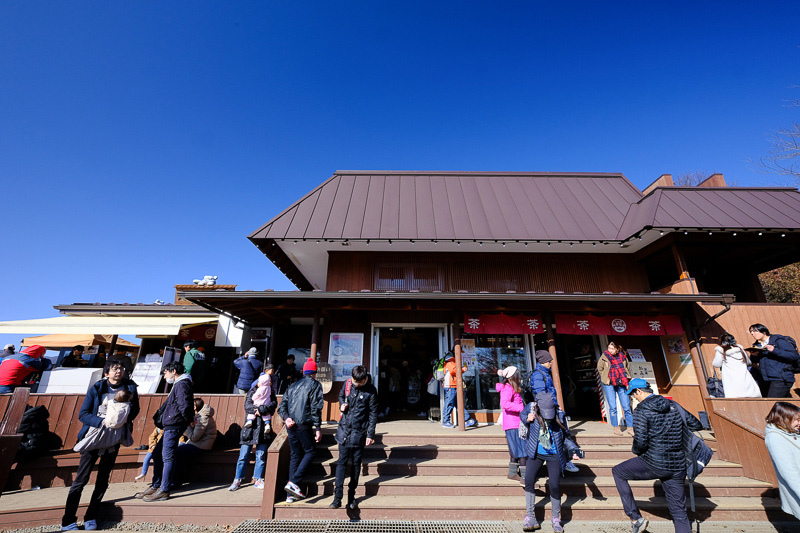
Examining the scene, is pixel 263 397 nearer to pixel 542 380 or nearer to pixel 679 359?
pixel 542 380

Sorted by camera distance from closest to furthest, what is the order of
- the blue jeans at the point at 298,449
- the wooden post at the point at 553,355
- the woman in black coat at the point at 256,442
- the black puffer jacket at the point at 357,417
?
the black puffer jacket at the point at 357,417 → the blue jeans at the point at 298,449 → the woman in black coat at the point at 256,442 → the wooden post at the point at 553,355

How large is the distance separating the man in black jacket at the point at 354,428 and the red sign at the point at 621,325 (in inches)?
235

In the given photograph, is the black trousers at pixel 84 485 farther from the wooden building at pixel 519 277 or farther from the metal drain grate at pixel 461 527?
the metal drain grate at pixel 461 527

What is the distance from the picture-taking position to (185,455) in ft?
20.4

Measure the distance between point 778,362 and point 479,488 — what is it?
6.58 meters

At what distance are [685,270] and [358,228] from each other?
30.4 feet

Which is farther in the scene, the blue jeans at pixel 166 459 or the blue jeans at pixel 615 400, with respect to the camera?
the blue jeans at pixel 615 400

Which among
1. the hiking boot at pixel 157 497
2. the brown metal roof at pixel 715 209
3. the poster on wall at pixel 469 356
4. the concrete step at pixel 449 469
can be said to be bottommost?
the hiking boot at pixel 157 497

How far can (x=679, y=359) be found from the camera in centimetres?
943

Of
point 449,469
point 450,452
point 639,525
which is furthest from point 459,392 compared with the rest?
point 639,525

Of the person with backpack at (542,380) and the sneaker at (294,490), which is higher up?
the person with backpack at (542,380)

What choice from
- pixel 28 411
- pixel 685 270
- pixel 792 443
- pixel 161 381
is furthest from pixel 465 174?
pixel 28 411

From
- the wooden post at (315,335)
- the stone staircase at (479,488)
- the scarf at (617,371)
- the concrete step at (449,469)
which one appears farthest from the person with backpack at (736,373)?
the wooden post at (315,335)

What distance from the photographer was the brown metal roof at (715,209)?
9375 mm
